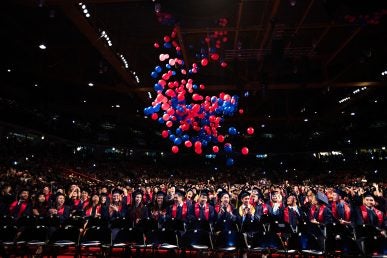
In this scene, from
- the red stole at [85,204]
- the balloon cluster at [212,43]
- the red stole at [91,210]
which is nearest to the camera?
the red stole at [91,210]

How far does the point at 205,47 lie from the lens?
1166cm

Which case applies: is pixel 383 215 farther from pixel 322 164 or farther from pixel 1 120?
pixel 322 164

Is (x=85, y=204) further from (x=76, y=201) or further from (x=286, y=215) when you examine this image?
(x=286, y=215)

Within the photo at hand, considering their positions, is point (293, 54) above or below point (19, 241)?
above

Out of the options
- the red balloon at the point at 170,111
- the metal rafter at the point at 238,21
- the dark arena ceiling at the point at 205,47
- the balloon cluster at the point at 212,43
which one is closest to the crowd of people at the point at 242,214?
the red balloon at the point at 170,111

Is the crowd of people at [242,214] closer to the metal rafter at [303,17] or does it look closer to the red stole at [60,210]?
the red stole at [60,210]

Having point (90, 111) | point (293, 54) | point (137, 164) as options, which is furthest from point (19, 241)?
point (137, 164)

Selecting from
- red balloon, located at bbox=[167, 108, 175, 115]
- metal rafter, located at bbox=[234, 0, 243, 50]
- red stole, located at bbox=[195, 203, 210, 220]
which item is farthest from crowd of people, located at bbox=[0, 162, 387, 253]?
metal rafter, located at bbox=[234, 0, 243, 50]

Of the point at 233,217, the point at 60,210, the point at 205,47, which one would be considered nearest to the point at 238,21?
the point at 205,47

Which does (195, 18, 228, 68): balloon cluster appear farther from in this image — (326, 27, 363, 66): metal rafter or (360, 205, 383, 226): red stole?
(360, 205, 383, 226): red stole

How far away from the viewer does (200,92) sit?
18.2 meters

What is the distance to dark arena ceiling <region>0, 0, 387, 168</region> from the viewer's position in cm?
892

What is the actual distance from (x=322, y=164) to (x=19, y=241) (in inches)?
1438

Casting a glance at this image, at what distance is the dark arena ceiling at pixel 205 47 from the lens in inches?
351
